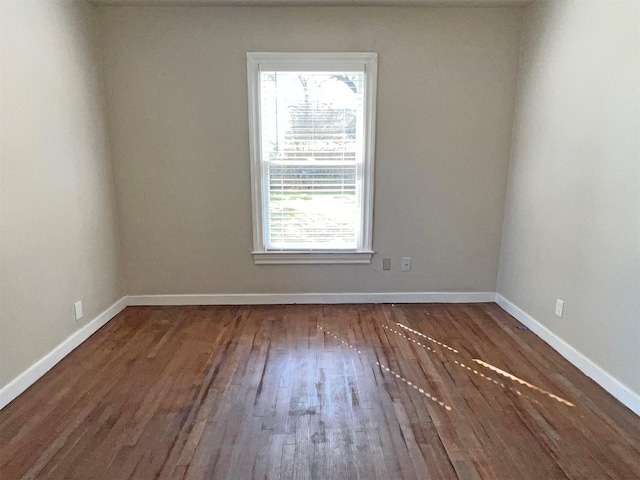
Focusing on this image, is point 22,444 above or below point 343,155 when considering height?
below

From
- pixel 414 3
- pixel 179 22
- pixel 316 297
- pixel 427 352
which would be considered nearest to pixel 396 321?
pixel 427 352

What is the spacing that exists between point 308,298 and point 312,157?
129cm

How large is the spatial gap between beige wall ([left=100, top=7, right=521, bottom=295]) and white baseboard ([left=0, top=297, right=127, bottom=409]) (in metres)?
0.42

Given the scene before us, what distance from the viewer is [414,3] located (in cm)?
308

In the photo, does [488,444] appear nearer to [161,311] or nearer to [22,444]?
[22,444]

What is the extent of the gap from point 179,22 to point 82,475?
311cm

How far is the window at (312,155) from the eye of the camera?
3223mm

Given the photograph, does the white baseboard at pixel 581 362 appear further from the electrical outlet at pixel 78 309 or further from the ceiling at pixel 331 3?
the electrical outlet at pixel 78 309

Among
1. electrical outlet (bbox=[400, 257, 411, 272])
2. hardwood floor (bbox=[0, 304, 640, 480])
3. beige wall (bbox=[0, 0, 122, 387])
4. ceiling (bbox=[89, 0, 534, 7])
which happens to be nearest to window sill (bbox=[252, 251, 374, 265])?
electrical outlet (bbox=[400, 257, 411, 272])

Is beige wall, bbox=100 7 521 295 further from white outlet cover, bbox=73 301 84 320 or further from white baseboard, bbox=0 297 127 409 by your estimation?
white outlet cover, bbox=73 301 84 320

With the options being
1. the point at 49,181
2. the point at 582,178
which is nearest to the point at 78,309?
the point at 49,181

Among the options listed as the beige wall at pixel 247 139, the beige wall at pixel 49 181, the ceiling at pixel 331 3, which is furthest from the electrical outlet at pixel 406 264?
the beige wall at pixel 49 181

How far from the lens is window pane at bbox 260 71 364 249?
325 cm

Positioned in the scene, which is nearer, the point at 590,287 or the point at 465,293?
the point at 590,287
